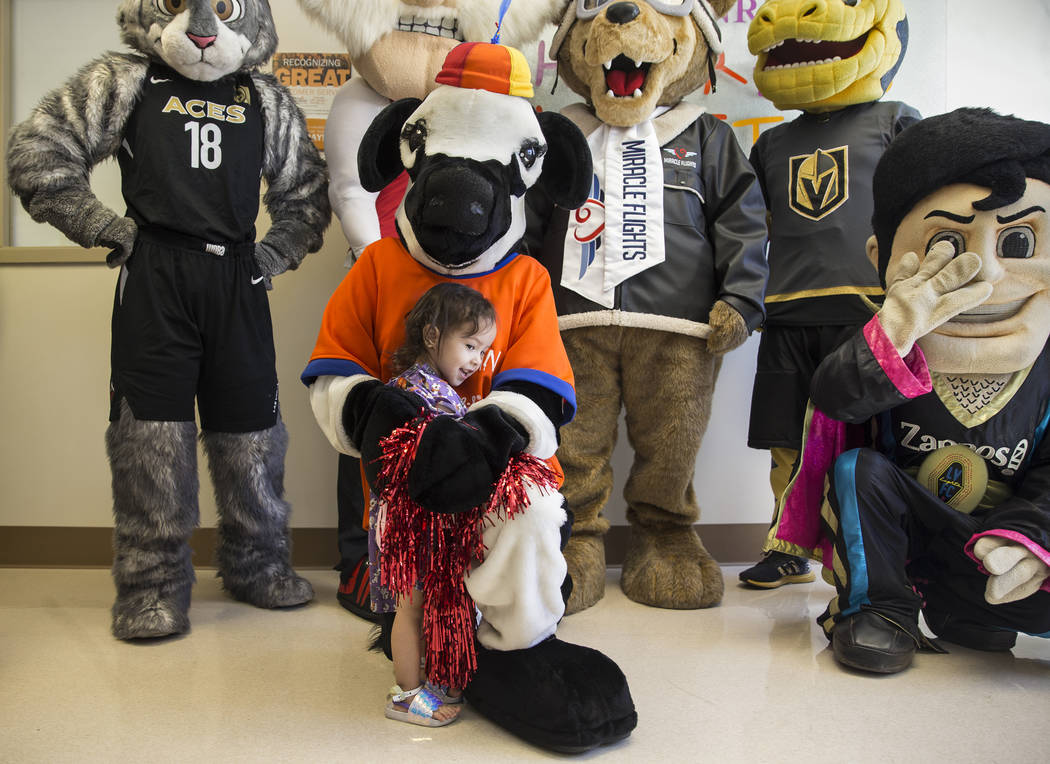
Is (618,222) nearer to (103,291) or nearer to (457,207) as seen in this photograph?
(457,207)

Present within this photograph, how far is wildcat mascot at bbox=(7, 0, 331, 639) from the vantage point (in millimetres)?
1927

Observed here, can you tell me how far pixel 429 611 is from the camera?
1.42 m

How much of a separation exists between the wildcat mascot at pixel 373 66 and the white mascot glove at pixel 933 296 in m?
1.16

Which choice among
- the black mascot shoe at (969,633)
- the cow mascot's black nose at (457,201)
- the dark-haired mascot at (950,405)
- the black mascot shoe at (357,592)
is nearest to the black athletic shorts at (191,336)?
the black mascot shoe at (357,592)

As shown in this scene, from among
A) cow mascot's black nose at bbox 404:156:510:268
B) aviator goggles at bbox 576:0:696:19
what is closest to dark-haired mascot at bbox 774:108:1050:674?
aviator goggles at bbox 576:0:696:19

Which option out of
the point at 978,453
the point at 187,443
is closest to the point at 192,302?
the point at 187,443

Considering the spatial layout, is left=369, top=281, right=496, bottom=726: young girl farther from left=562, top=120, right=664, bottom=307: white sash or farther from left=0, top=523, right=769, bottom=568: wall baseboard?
left=0, top=523, right=769, bottom=568: wall baseboard

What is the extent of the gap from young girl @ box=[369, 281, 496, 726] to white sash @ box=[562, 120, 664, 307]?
0.77m

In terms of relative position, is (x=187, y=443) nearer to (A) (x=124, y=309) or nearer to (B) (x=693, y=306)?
(A) (x=124, y=309)

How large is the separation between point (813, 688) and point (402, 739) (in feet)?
2.56

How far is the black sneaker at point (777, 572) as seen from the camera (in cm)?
239

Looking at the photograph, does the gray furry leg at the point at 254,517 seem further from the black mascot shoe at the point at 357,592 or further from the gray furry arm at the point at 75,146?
the gray furry arm at the point at 75,146

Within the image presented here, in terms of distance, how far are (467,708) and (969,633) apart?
1.09 meters

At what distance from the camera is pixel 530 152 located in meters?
1.58
